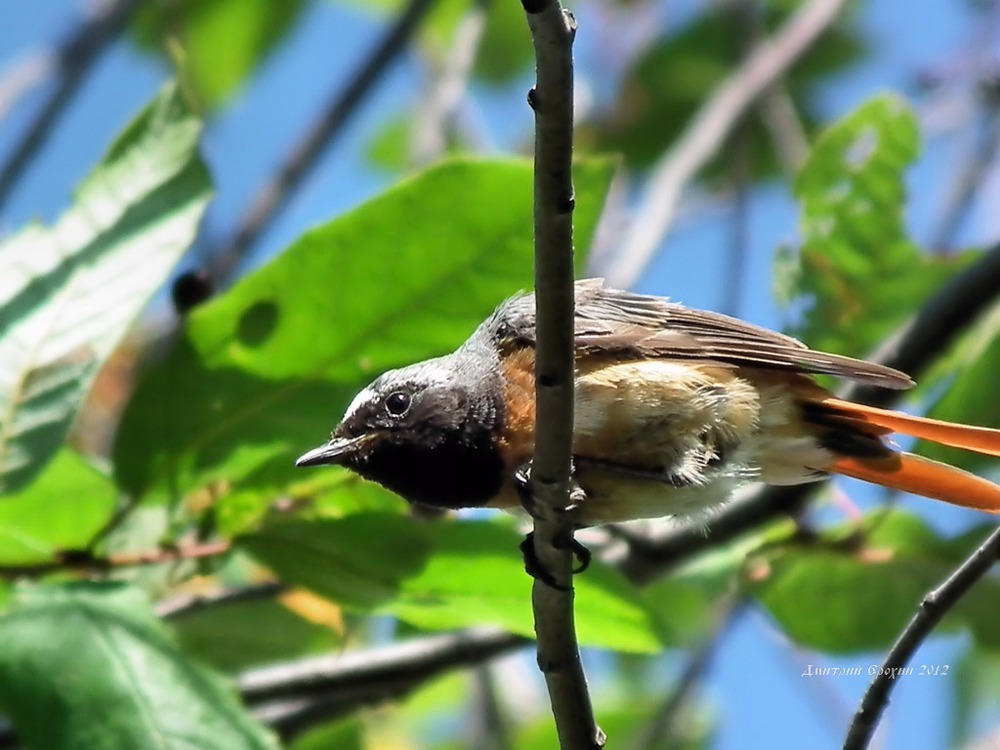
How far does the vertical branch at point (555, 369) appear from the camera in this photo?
1.85m

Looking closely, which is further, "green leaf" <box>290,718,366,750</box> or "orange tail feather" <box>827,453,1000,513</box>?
"green leaf" <box>290,718,366,750</box>

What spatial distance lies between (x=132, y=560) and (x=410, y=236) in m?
1.03

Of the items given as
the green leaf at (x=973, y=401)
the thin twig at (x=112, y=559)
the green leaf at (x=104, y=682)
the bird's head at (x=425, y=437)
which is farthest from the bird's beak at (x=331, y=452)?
the green leaf at (x=973, y=401)

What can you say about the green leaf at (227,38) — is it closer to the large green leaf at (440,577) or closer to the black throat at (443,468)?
the black throat at (443,468)

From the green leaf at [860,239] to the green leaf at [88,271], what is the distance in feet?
5.79

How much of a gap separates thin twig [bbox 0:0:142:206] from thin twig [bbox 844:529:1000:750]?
298cm

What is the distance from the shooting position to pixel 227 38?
18.4 ft

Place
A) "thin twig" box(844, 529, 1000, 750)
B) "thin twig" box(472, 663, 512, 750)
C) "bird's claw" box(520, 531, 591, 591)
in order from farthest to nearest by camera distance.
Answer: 1. "thin twig" box(472, 663, 512, 750)
2. "bird's claw" box(520, 531, 591, 591)
3. "thin twig" box(844, 529, 1000, 750)

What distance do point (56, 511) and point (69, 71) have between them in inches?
69.2

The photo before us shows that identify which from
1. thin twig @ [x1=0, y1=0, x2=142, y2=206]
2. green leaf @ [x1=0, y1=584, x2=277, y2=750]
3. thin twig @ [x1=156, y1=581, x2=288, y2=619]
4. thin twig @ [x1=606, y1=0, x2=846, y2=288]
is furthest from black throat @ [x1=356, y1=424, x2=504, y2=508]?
thin twig @ [x1=0, y1=0, x2=142, y2=206]

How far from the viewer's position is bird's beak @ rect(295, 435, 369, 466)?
3.17 m

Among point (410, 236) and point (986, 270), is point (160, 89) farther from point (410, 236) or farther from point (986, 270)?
point (986, 270)

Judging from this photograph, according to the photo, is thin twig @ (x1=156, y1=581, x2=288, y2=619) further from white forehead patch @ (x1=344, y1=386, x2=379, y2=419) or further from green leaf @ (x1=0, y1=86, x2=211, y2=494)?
green leaf @ (x1=0, y1=86, x2=211, y2=494)

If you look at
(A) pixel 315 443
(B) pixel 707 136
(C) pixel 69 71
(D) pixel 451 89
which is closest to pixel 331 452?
(A) pixel 315 443
